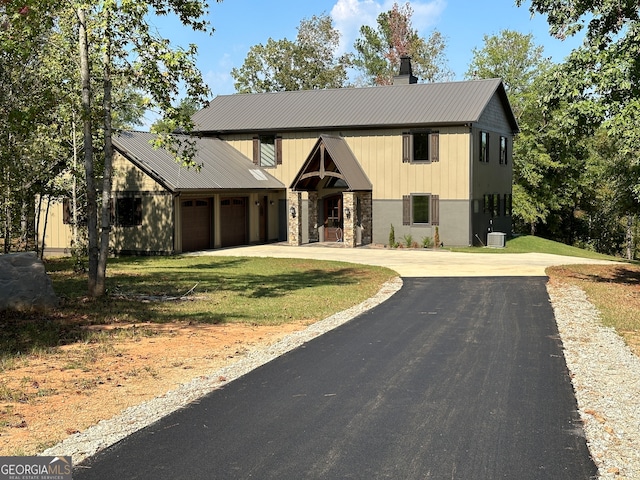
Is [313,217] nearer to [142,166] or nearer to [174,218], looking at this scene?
[174,218]

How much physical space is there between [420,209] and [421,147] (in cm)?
311

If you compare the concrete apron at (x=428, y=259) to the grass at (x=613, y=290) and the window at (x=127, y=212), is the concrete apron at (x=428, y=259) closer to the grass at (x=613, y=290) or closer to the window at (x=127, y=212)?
the grass at (x=613, y=290)

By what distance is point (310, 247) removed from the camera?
34.8 meters

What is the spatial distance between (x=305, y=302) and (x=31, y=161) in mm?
10967

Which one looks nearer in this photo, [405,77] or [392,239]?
[392,239]

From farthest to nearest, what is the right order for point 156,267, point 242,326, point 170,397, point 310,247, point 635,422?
point 310,247 → point 156,267 → point 242,326 → point 170,397 → point 635,422

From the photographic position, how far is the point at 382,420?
24.2 ft

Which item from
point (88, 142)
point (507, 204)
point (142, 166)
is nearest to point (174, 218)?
point (142, 166)

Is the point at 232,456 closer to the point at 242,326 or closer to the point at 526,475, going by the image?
the point at 526,475

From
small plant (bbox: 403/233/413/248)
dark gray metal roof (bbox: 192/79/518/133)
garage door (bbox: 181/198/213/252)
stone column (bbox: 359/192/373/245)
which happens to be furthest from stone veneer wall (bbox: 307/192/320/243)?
garage door (bbox: 181/198/213/252)

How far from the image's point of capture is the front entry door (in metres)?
37.1

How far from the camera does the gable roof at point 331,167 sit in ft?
111

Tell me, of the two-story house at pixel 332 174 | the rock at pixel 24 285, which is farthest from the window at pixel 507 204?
the rock at pixel 24 285

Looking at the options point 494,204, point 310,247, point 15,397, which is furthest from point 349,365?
point 494,204
